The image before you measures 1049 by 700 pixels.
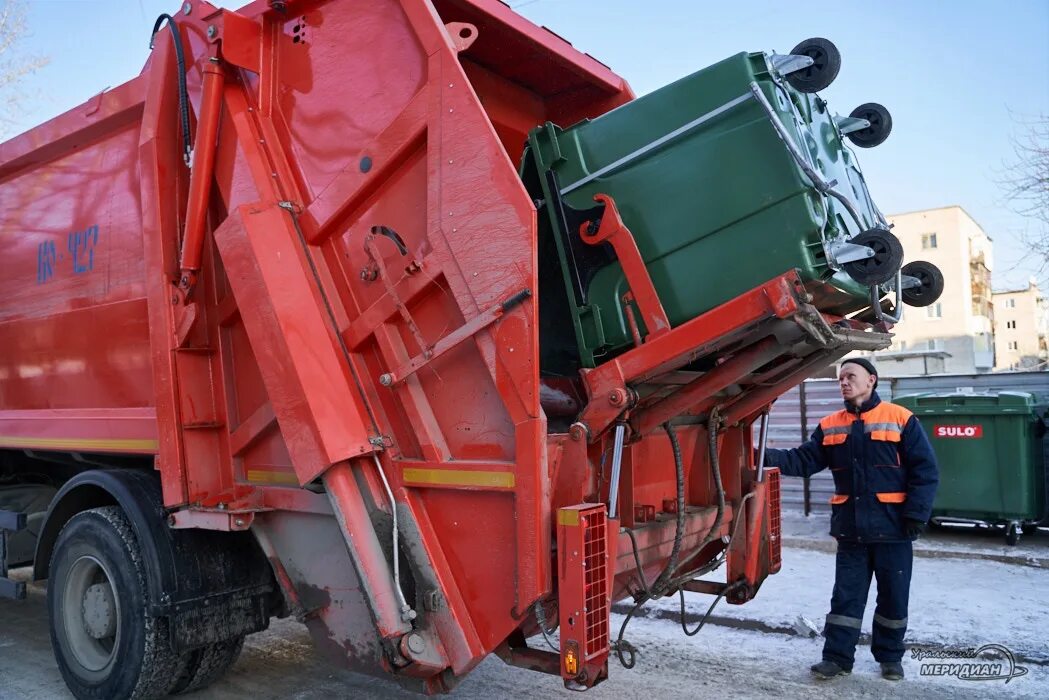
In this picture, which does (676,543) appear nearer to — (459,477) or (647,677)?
(459,477)

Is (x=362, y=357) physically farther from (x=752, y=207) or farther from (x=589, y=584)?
(x=752, y=207)

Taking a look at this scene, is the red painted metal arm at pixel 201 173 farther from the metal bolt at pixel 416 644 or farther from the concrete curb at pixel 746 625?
the concrete curb at pixel 746 625

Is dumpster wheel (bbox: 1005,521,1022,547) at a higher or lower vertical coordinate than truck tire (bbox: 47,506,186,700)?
lower

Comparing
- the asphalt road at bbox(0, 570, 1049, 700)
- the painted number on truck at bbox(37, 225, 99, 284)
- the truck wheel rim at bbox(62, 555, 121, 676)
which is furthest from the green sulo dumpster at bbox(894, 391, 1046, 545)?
the painted number on truck at bbox(37, 225, 99, 284)

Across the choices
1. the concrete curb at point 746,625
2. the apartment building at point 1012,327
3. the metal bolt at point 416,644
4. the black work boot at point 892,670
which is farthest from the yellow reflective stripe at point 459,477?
the apartment building at point 1012,327

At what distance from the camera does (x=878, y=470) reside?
13.9ft

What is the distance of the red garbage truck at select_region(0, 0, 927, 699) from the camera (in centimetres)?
279

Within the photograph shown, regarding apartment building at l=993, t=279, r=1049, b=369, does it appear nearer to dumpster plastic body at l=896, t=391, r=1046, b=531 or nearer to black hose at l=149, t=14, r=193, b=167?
dumpster plastic body at l=896, t=391, r=1046, b=531

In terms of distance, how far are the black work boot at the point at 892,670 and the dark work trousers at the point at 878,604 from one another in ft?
0.07

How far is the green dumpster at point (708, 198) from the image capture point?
2732mm

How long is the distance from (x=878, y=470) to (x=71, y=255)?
4.48 metres

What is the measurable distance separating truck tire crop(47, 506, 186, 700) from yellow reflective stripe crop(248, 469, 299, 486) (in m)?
0.63

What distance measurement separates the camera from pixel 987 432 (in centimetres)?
743

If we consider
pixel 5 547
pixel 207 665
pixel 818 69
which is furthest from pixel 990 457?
pixel 5 547
